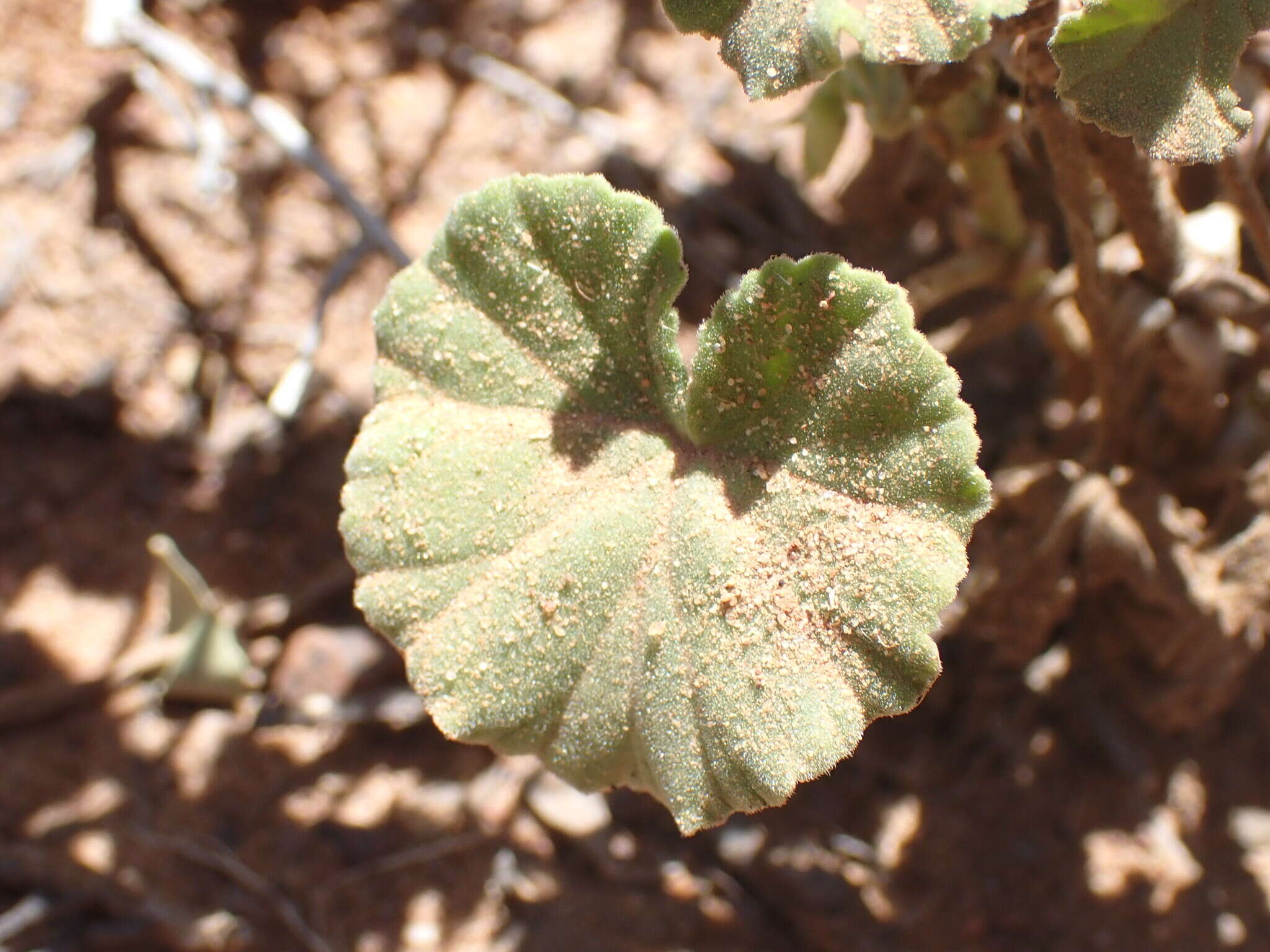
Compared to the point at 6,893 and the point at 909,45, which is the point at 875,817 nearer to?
the point at 909,45

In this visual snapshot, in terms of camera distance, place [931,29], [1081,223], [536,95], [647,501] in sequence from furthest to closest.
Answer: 1. [536,95]
2. [1081,223]
3. [647,501]
4. [931,29]

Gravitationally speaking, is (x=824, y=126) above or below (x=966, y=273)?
above

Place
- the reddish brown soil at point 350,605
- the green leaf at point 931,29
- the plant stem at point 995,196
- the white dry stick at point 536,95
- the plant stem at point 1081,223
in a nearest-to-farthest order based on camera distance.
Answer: the green leaf at point 931,29 → the plant stem at point 1081,223 → the plant stem at point 995,196 → the reddish brown soil at point 350,605 → the white dry stick at point 536,95

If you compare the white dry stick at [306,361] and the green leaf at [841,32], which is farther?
the white dry stick at [306,361]

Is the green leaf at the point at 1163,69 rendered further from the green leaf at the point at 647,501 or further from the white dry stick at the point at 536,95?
the white dry stick at the point at 536,95

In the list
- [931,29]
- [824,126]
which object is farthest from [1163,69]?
[824,126]

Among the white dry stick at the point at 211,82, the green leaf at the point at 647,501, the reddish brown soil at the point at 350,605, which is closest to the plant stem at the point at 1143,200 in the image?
the reddish brown soil at the point at 350,605

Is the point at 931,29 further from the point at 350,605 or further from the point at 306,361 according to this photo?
the point at 350,605
